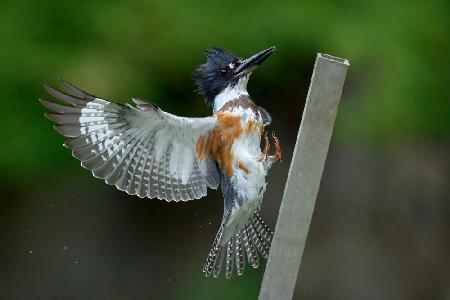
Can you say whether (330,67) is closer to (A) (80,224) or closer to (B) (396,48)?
(B) (396,48)

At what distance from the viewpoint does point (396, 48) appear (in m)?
4.07

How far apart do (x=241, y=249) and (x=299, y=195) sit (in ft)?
2.76

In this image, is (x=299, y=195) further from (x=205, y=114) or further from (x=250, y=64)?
(x=205, y=114)

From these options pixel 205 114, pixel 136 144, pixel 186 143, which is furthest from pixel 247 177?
pixel 205 114

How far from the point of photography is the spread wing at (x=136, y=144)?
257 cm

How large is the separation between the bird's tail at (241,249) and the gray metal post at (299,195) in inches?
27.2

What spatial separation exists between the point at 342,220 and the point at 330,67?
7.62 ft

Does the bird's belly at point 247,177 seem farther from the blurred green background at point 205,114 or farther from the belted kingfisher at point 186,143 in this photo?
the blurred green background at point 205,114

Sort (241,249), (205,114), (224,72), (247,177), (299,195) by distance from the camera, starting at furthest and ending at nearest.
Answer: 1. (205,114)
2. (241,249)
3. (224,72)
4. (247,177)
5. (299,195)

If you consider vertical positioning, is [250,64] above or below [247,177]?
above

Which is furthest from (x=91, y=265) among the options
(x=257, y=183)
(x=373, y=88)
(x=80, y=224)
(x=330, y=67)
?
(x=330, y=67)

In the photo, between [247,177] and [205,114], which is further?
[205,114]

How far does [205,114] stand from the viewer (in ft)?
13.4

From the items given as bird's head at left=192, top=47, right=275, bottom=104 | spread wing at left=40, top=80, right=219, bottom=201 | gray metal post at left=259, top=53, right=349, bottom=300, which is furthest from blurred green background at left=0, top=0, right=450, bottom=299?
gray metal post at left=259, top=53, right=349, bottom=300
